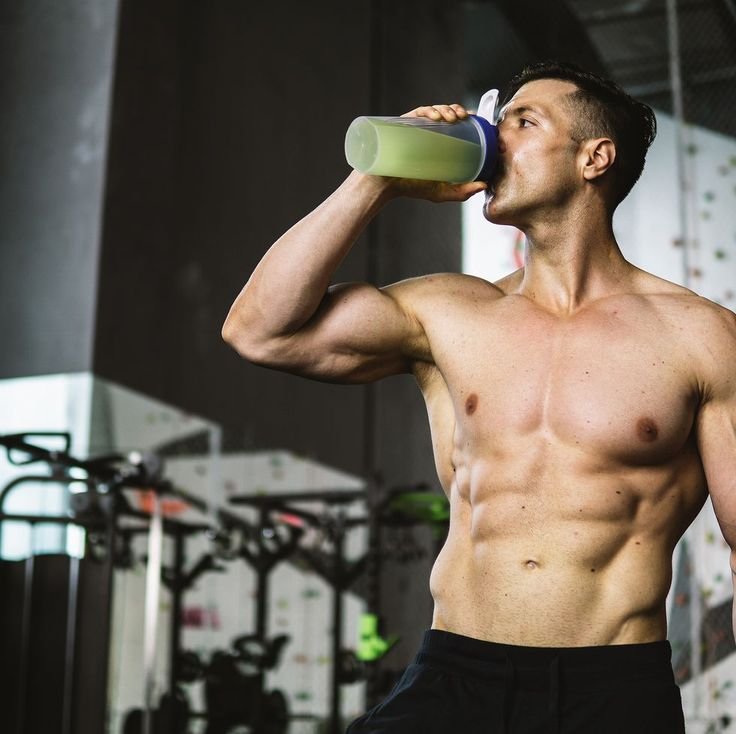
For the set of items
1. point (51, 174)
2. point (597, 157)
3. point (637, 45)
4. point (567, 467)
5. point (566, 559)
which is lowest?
point (566, 559)

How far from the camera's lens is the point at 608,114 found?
5.39 ft

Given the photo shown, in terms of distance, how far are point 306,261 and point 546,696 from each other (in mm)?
631

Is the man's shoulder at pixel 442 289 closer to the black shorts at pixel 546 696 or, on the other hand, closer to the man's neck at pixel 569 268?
the man's neck at pixel 569 268

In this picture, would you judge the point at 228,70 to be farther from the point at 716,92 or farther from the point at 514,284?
the point at 514,284

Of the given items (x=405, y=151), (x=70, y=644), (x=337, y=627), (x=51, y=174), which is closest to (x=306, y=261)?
(x=405, y=151)

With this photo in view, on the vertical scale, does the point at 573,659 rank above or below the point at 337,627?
above

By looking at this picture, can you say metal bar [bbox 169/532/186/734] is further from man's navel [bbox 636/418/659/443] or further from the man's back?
man's navel [bbox 636/418/659/443]

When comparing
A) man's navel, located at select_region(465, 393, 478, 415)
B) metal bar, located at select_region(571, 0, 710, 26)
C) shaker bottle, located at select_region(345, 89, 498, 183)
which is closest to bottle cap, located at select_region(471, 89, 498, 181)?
shaker bottle, located at select_region(345, 89, 498, 183)

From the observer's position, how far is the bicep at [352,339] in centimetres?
147

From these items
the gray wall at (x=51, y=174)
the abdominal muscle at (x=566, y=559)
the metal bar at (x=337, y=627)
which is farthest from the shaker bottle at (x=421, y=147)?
the gray wall at (x=51, y=174)

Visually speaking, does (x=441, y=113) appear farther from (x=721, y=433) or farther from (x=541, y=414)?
(x=721, y=433)

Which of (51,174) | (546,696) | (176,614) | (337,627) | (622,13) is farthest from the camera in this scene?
(51,174)

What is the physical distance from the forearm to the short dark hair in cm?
36

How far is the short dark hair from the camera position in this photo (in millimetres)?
1617
